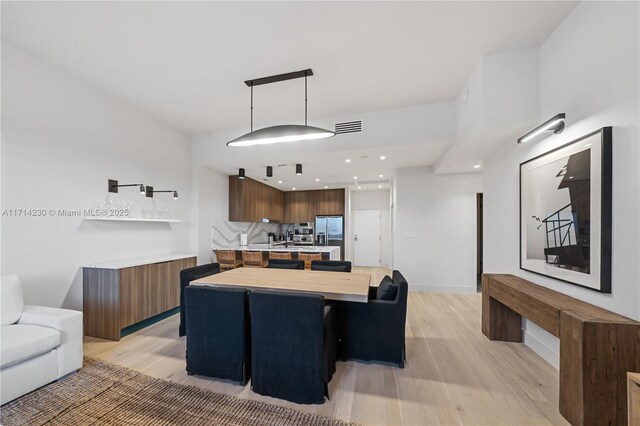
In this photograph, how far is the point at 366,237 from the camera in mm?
8234

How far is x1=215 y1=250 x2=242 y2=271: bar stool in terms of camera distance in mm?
4918

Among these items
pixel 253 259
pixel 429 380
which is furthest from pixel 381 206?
pixel 429 380

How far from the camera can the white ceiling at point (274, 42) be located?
6.57ft

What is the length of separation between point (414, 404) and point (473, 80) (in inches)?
127

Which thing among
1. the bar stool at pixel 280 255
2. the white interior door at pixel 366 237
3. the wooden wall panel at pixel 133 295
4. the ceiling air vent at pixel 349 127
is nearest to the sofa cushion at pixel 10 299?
the wooden wall panel at pixel 133 295

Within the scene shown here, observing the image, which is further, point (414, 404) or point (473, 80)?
point (473, 80)

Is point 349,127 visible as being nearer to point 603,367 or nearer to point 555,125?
point 555,125

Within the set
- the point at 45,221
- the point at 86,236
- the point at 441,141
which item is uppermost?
the point at 441,141

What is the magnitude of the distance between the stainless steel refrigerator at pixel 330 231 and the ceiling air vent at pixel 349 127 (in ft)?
13.7

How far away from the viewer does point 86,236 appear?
3068 millimetres

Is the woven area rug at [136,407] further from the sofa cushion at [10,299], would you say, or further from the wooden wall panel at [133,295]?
the wooden wall panel at [133,295]

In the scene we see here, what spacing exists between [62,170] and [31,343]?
1895 millimetres

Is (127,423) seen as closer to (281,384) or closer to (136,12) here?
(281,384)

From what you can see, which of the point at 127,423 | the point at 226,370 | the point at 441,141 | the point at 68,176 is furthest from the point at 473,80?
the point at 68,176
